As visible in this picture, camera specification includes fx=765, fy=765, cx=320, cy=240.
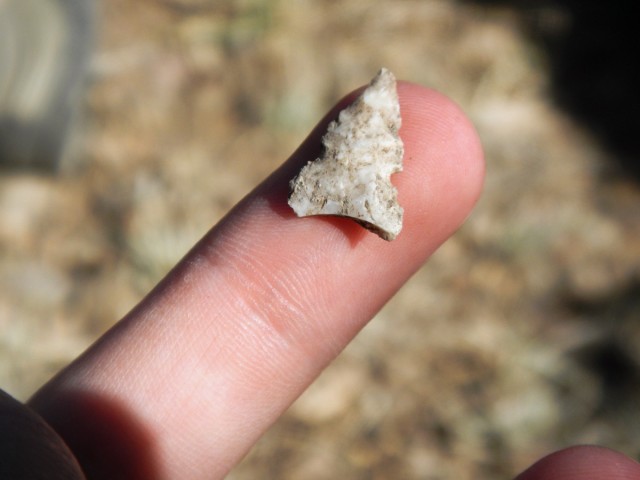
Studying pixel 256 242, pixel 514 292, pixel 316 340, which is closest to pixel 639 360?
pixel 514 292

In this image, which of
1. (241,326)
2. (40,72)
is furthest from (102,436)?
(40,72)

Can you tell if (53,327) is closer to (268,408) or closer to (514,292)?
(268,408)

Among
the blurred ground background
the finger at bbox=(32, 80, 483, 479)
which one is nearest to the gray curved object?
the blurred ground background

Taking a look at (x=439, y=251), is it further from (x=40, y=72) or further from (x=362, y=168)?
(x=40, y=72)

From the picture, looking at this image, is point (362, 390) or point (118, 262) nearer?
point (362, 390)

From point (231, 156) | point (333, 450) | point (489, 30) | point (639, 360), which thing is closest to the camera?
point (333, 450)

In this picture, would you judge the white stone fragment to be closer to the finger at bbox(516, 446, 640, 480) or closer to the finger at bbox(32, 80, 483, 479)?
the finger at bbox(32, 80, 483, 479)

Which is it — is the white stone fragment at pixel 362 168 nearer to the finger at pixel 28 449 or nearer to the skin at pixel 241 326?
the skin at pixel 241 326
